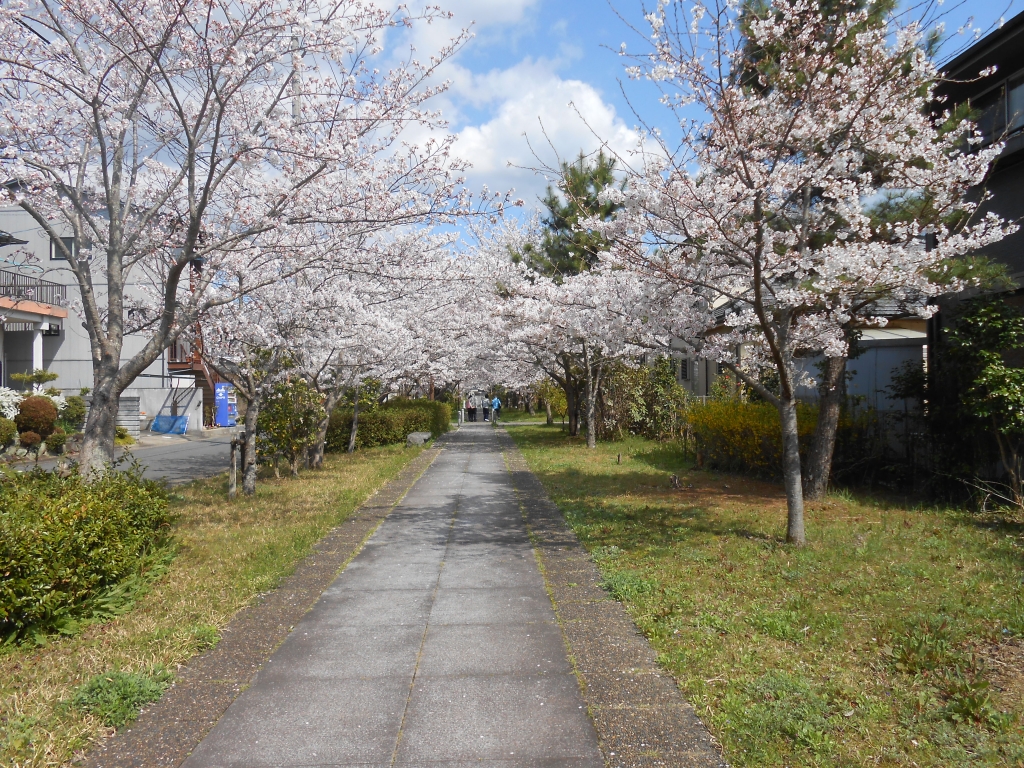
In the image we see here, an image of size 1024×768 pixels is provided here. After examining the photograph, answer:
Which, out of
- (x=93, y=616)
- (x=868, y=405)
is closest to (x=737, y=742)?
(x=93, y=616)

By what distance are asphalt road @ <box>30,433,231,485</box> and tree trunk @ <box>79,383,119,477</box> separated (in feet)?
15.0

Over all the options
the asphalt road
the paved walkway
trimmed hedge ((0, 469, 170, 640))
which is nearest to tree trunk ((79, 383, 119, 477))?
trimmed hedge ((0, 469, 170, 640))

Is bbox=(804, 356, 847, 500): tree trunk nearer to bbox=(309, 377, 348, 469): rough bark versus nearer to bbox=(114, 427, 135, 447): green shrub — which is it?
bbox=(309, 377, 348, 469): rough bark

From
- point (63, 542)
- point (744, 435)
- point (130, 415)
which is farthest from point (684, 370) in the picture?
point (63, 542)

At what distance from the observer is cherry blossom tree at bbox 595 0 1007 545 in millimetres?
6812

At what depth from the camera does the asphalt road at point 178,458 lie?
1616 centimetres

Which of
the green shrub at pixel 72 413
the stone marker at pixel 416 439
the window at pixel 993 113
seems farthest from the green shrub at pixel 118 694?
the green shrub at pixel 72 413

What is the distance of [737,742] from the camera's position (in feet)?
11.4

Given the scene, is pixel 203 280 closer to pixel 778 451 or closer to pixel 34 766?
pixel 34 766

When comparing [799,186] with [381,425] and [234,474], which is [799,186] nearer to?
[234,474]

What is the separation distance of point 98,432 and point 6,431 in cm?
1519

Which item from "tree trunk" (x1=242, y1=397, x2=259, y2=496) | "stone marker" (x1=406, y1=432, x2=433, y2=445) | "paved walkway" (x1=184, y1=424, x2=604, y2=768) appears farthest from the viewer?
"stone marker" (x1=406, y1=432, x2=433, y2=445)

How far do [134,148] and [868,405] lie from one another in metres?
10.7

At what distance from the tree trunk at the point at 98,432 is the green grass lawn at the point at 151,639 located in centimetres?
115
